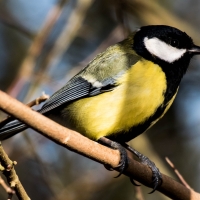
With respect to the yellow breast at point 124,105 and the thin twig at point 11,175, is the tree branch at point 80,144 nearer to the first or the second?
the thin twig at point 11,175

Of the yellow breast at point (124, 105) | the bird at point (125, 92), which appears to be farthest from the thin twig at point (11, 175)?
the yellow breast at point (124, 105)

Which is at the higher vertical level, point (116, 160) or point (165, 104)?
point (165, 104)

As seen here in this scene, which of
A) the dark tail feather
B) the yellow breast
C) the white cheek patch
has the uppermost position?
the white cheek patch

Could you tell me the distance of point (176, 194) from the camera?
2.08m

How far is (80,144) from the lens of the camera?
1.84 m

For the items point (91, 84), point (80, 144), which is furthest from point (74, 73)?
point (80, 144)

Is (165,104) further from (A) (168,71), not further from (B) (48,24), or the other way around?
(B) (48,24)

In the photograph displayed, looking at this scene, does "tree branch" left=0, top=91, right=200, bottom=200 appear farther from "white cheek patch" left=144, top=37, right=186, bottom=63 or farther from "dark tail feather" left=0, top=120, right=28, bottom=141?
"white cheek patch" left=144, top=37, right=186, bottom=63

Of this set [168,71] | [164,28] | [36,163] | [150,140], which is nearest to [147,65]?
[168,71]

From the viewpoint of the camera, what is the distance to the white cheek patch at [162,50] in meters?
2.78

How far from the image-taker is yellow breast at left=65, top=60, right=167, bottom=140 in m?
2.52

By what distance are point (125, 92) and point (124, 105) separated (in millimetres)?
80

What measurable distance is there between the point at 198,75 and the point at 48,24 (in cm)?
135

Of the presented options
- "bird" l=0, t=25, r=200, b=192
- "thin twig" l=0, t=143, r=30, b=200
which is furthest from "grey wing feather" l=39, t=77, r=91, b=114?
"thin twig" l=0, t=143, r=30, b=200
